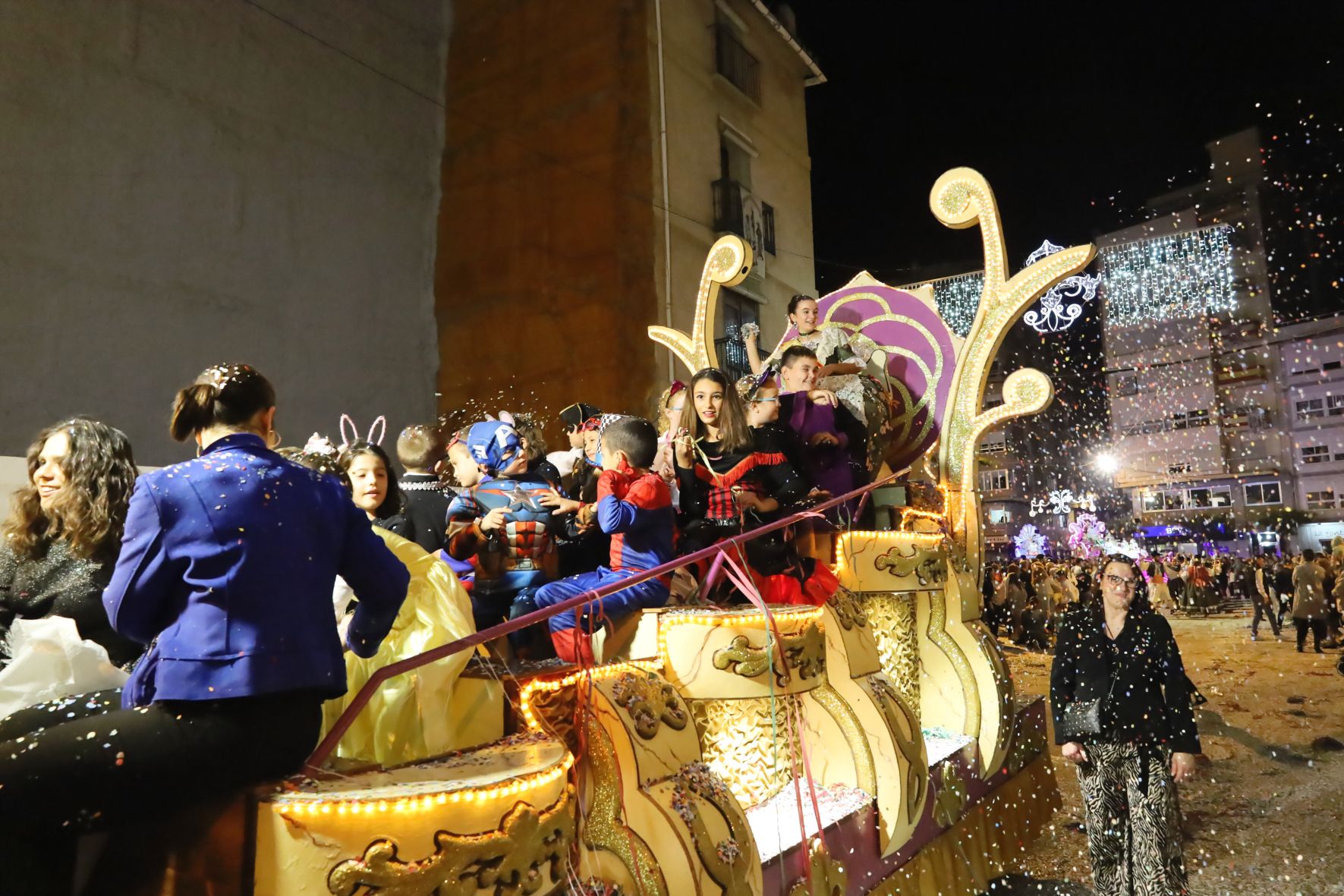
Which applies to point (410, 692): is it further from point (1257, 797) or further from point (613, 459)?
point (1257, 797)

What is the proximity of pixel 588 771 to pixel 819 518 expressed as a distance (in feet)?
7.11

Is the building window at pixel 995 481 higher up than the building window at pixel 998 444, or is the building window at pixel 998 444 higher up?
the building window at pixel 998 444

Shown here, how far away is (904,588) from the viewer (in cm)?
437

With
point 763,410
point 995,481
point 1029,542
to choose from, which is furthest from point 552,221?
point 995,481

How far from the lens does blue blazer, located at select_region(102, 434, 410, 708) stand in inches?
55.6

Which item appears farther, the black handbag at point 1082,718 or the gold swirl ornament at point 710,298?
the gold swirl ornament at point 710,298

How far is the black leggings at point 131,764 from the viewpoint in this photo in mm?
1333

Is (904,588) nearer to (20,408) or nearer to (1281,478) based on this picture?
(20,408)

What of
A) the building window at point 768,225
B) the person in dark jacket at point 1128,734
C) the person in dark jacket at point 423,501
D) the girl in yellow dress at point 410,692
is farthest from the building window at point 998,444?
the girl in yellow dress at point 410,692

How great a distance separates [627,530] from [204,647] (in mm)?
1682

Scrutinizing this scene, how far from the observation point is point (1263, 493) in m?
26.8

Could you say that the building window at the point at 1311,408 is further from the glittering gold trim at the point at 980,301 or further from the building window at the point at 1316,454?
the glittering gold trim at the point at 980,301

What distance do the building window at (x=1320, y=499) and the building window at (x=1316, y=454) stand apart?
1.00 metres

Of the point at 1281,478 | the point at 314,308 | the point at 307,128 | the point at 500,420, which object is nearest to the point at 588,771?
the point at 500,420
